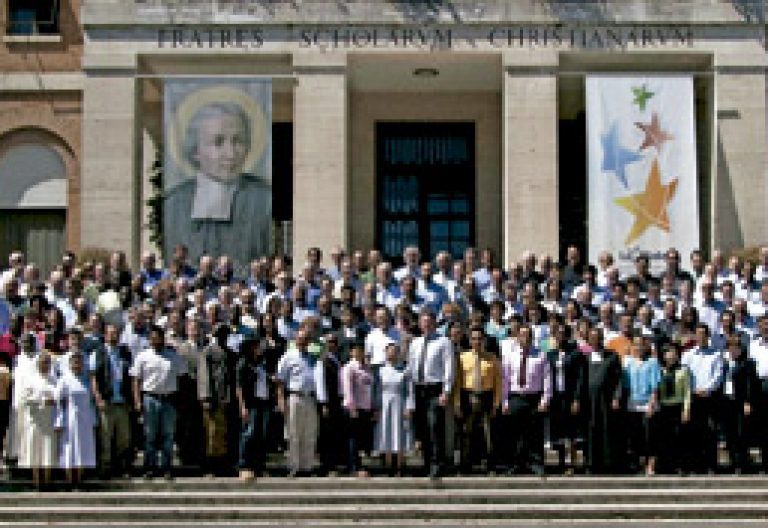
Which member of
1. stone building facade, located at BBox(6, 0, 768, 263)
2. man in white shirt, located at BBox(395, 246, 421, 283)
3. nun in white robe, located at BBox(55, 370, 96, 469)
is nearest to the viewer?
nun in white robe, located at BBox(55, 370, 96, 469)

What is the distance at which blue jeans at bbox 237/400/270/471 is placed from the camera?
17688 millimetres

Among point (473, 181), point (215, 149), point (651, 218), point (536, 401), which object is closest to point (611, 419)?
point (536, 401)

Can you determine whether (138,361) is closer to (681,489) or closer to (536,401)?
(536,401)

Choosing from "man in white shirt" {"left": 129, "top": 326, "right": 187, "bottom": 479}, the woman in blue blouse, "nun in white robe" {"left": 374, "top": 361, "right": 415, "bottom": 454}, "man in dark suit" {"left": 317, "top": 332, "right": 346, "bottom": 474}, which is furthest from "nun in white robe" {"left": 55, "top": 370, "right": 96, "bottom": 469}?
the woman in blue blouse

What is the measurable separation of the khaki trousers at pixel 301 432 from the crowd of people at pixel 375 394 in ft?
0.06

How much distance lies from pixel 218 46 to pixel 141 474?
39.8ft

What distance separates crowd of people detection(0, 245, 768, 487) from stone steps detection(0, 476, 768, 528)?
509mm

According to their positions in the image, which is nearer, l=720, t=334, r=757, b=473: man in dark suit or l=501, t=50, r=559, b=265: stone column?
l=720, t=334, r=757, b=473: man in dark suit

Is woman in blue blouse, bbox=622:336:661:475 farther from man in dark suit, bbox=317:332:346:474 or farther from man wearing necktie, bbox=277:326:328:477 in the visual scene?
man wearing necktie, bbox=277:326:328:477

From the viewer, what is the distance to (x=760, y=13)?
27797 mm

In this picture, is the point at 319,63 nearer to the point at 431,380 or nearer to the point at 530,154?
the point at 530,154

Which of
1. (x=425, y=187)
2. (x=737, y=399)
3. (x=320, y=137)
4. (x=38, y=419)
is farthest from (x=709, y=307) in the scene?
(x=425, y=187)

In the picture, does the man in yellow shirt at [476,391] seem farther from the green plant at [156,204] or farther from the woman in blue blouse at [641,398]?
the green plant at [156,204]

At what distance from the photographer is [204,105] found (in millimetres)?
27094
